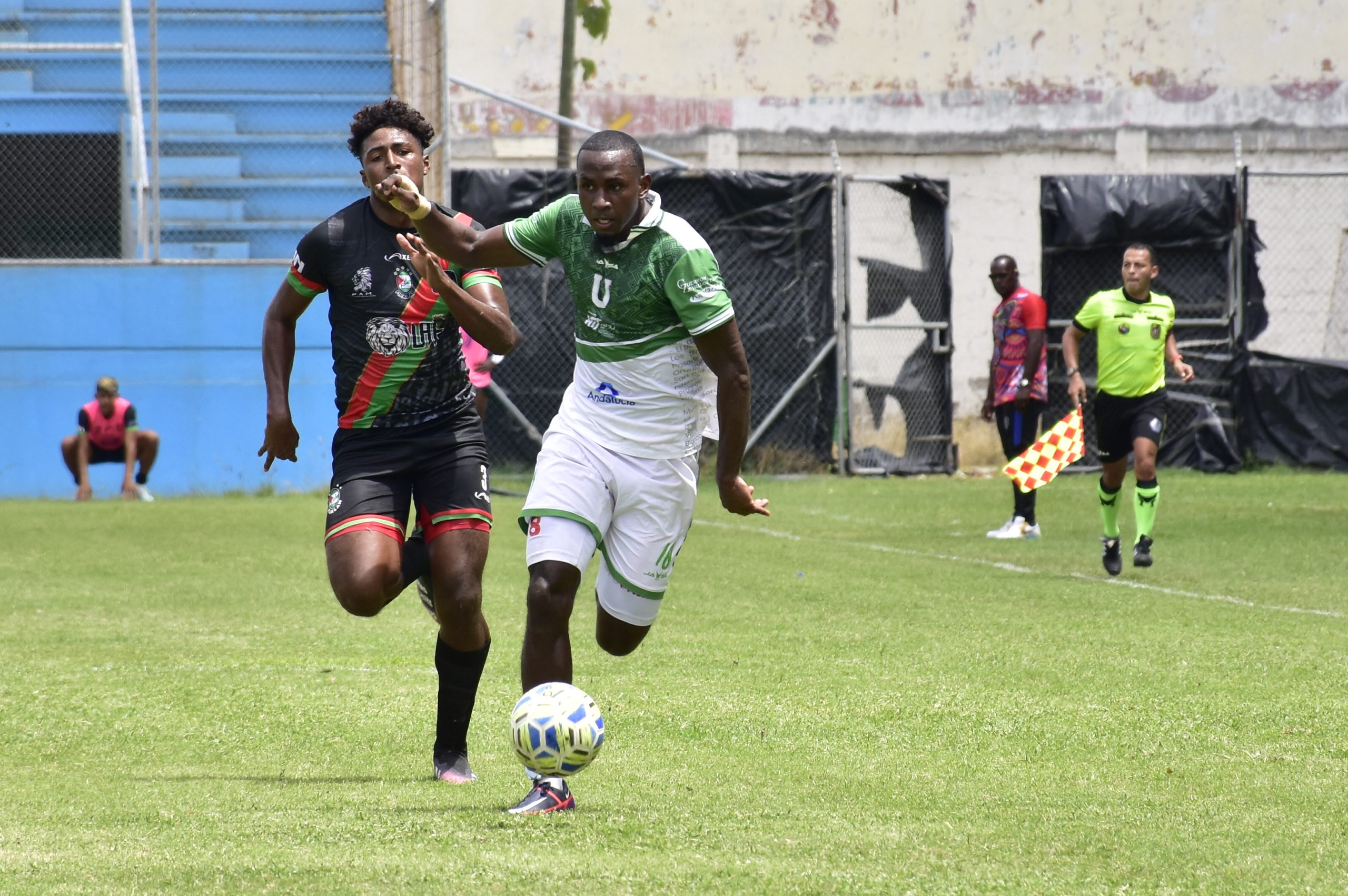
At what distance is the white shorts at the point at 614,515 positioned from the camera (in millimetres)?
5340

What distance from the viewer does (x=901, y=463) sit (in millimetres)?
20953

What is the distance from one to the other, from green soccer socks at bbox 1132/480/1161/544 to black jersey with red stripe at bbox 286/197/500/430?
7331 mm

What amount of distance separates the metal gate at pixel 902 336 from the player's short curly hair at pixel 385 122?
14.7 m

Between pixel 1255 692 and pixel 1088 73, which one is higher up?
pixel 1088 73

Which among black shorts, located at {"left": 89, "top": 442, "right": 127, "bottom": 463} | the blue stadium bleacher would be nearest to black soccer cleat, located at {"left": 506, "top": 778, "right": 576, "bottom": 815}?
black shorts, located at {"left": 89, "top": 442, "right": 127, "bottom": 463}

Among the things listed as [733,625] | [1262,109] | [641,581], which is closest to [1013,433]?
[733,625]

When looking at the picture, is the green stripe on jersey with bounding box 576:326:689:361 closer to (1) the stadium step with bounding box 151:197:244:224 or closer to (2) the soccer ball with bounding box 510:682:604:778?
(2) the soccer ball with bounding box 510:682:604:778

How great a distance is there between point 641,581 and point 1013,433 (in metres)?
10.3

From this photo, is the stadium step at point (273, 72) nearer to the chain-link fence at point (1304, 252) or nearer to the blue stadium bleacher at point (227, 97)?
the blue stadium bleacher at point (227, 97)

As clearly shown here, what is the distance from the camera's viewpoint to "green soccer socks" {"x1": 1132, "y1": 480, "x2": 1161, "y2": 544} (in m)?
12.0

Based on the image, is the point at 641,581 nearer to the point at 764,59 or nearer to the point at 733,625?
the point at 733,625

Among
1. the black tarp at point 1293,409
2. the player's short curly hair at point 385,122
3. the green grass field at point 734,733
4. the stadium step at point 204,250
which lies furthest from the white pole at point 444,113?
the player's short curly hair at point 385,122

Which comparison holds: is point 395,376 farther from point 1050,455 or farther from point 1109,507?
point 1050,455

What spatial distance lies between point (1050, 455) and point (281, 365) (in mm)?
8579
